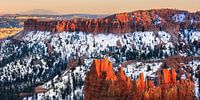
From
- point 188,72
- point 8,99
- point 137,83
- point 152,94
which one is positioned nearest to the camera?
point 152,94

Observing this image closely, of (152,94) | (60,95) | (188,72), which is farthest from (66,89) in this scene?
(152,94)

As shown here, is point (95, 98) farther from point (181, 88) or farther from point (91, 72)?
point (181, 88)

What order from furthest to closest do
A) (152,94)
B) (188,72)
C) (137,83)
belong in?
(188,72) → (137,83) → (152,94)

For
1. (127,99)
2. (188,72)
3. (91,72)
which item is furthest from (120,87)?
(188,72)

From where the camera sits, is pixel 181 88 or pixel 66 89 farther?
pixel 66 89

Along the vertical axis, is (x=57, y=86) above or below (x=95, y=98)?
below

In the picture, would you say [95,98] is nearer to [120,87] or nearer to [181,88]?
[120,87]
